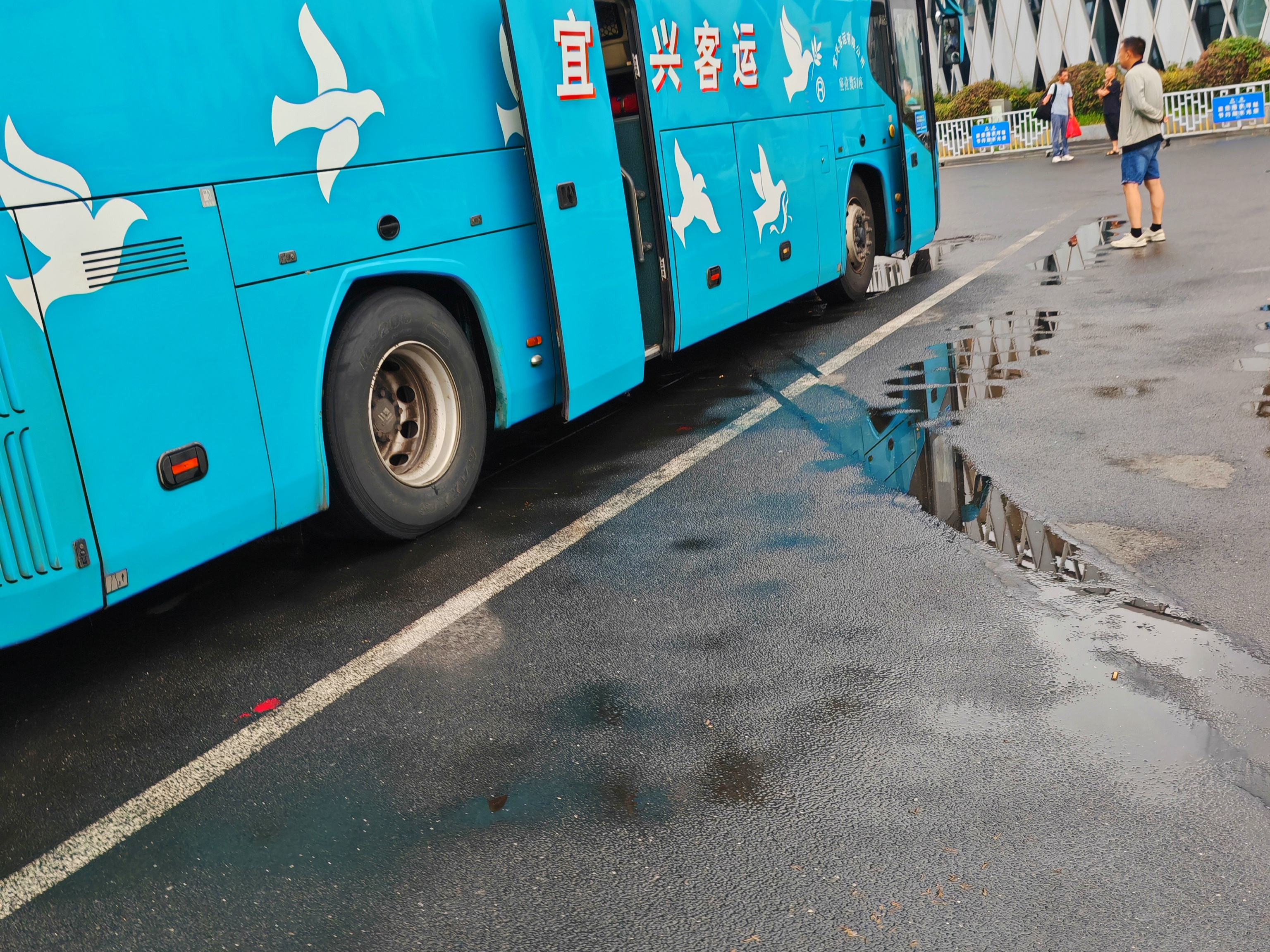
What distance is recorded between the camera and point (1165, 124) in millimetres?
25062

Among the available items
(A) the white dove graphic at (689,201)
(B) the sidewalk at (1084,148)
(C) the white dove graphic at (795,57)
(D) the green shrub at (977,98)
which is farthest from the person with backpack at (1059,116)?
(A) the white dove graphic at (689,201)

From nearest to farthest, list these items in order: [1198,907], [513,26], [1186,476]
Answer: [1198,907] → [1186,476] → [513,26]

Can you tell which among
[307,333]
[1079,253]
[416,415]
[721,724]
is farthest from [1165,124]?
[721,724]

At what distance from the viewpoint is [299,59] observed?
5078mm

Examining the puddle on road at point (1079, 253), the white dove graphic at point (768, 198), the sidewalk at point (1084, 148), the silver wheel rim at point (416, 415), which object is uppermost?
the white dove graphic at point (768, 198)

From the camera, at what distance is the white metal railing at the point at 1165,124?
29531mm

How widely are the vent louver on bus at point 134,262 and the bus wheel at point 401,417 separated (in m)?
0.98

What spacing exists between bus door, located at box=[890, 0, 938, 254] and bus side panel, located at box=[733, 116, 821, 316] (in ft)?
8.56

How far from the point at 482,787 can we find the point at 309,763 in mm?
675

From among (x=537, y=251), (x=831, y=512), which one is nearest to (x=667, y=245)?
(x=537, y=251)

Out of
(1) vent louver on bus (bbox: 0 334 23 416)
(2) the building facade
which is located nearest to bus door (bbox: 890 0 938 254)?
(1) vent louver on bus (bbox: 0 334 23 416)

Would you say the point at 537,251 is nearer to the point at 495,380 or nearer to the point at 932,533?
the point at 495,380

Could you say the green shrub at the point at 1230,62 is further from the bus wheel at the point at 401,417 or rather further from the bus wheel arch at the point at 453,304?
the bus wheel at the point at 401,417

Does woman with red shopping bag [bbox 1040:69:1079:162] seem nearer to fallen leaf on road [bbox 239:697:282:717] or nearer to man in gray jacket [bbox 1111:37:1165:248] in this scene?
man in gray jacket [bbox 1111:37:1165:248]
